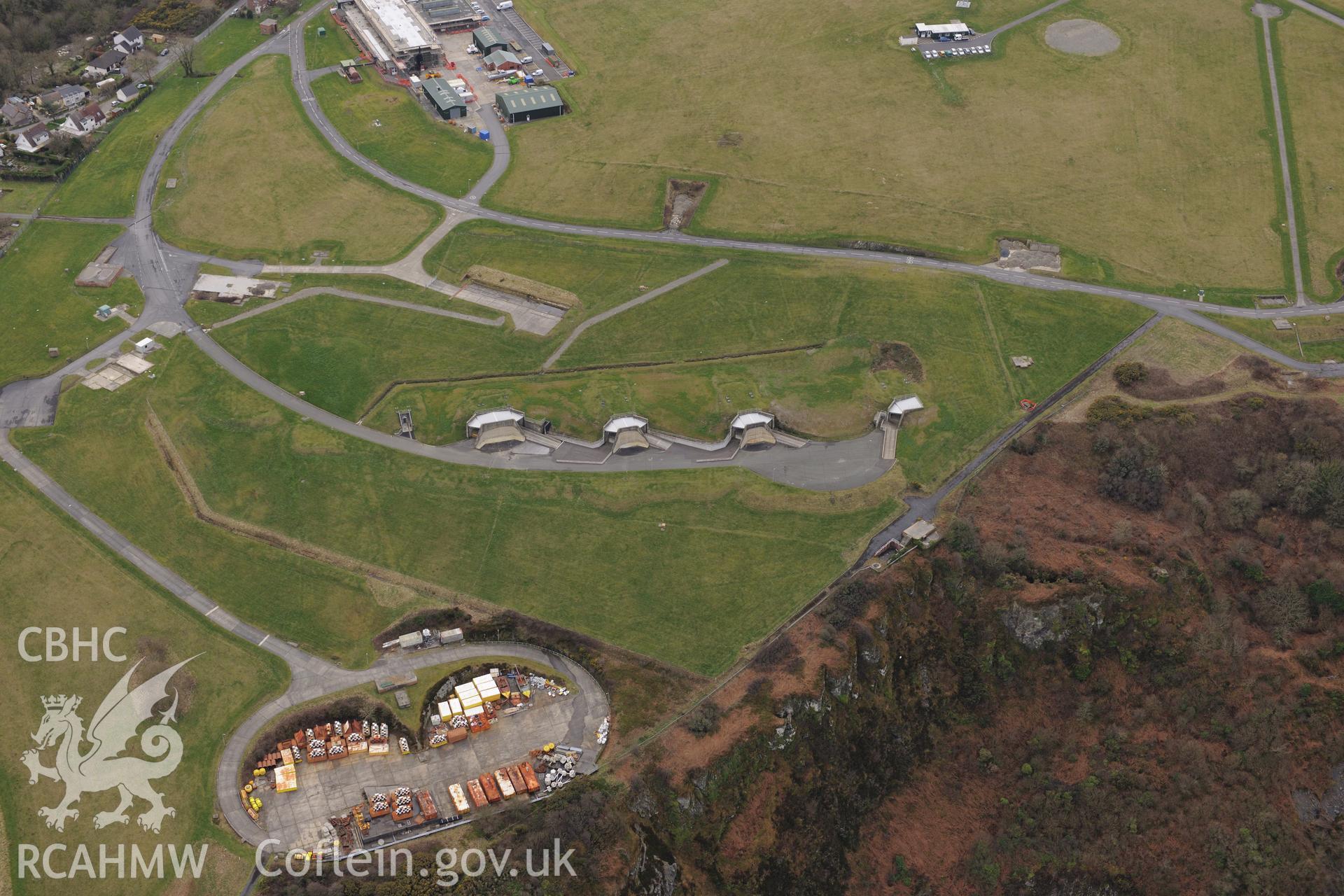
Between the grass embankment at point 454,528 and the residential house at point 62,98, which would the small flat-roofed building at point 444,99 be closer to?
the residential house at point 62,98

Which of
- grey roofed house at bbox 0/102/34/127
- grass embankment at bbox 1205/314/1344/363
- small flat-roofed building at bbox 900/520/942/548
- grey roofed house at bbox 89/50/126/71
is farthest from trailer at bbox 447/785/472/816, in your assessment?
grey roofed house at bbox 89/50/126/71

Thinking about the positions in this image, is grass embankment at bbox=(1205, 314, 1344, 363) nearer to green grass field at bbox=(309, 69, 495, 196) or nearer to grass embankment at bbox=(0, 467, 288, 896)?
green grass field at bbox=(309, 69, 495, 196)

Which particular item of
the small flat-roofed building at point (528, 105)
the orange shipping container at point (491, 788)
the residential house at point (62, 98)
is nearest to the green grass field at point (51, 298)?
the residential house at point (62, 98)

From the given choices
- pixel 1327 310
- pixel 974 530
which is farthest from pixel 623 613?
pixel 1327 310

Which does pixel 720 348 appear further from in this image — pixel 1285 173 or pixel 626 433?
pixel 1285 173

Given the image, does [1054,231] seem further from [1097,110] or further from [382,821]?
[382,821]
